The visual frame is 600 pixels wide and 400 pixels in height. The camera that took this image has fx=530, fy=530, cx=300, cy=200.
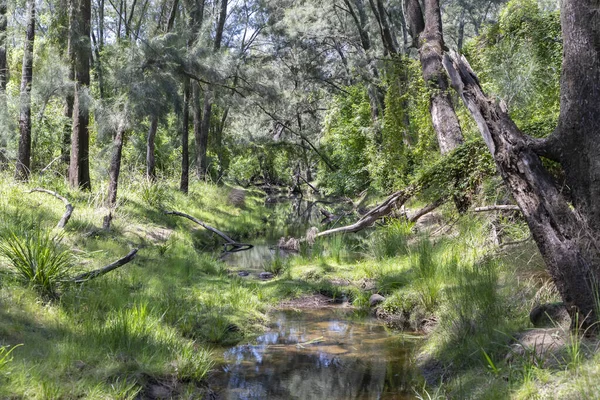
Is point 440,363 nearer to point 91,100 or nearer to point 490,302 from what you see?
point 490,302

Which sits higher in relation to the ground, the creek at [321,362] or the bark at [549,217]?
the bark at [549,217]

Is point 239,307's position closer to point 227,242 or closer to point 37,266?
point 37,266

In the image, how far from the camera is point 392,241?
9469 millimetres

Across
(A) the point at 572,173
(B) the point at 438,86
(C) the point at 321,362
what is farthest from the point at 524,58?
(C) the point at 321,362

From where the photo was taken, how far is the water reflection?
4781 millimetres

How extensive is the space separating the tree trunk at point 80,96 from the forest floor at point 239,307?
1258 mm

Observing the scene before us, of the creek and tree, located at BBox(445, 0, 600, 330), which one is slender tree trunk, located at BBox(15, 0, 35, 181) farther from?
tree, located at BBox(445, 0, 600, 330)

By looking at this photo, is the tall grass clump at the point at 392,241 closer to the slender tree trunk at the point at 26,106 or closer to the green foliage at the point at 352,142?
the slender tree trunk at the point at 26,106

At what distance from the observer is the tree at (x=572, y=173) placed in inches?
164

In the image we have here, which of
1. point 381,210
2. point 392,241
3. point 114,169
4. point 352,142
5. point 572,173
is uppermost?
point 352,142

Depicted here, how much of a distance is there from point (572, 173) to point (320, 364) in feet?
9.90

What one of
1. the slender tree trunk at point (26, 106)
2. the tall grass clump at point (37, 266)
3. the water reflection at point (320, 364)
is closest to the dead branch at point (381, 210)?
the water reflection at point (320, 364)

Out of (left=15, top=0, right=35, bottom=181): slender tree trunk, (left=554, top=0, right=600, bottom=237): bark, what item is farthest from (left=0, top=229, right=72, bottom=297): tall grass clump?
(left=15, top=0, right=35, bottom=181): slender tree trunk

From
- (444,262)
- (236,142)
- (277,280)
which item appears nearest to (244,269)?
(277,280)
